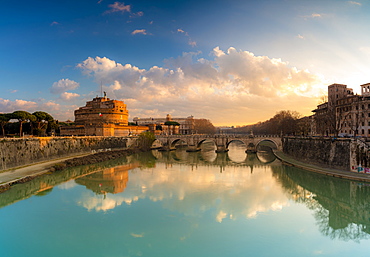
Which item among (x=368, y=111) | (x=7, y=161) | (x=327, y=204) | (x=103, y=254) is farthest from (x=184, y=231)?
(x=368, y=111)

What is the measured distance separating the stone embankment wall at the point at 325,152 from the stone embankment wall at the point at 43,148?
31.8 metres

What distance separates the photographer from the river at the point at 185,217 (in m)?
9.91

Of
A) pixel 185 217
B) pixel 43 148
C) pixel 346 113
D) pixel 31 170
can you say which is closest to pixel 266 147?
pixel 346 113

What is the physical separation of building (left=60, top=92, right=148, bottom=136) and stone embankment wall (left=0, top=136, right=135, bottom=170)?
7782mm

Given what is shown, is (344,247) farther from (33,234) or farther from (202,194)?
(33,234)

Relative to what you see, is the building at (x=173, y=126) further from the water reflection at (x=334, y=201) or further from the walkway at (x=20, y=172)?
the water reflection at (x=334, y=201)

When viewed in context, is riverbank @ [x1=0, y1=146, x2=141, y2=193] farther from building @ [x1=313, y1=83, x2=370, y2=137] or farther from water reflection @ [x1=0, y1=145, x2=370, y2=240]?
building @ [x1=313, y1=83, x2=370, y2=137]

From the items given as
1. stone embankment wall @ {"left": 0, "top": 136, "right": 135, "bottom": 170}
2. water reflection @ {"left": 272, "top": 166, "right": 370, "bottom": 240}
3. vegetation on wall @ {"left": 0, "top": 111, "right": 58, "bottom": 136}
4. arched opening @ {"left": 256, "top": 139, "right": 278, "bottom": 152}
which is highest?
vegetation on wall @ {"left": 0, "top": 111, "right": 58, "bottom": 136}

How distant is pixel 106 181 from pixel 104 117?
120ft

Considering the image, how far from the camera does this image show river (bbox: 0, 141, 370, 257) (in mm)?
9914

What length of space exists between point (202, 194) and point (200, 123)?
250 ft

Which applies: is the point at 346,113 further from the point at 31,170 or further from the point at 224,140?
the point at 31,170

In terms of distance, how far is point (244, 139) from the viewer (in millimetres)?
44969

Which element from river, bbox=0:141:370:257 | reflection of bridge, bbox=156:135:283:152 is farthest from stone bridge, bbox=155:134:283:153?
river, bbox=0:141:370:257
